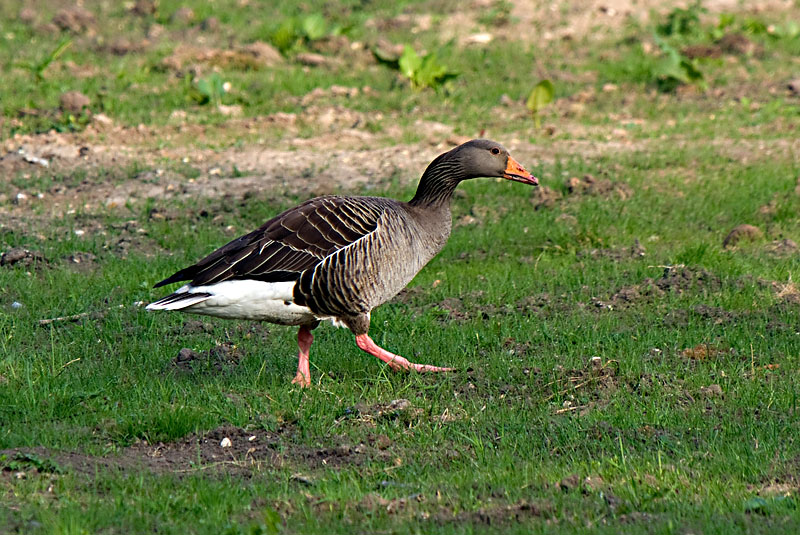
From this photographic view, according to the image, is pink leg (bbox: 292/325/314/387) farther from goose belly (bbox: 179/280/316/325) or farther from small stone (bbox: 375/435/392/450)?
small stone (bbox: 375/435/392/450)

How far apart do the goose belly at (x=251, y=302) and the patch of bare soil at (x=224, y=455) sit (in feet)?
2.94

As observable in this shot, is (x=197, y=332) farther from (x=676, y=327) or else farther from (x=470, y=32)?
(x=470, y=32)

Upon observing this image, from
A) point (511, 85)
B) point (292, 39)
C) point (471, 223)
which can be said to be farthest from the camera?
point (292, 39)

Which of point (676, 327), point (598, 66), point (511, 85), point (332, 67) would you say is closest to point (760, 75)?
point (598, 66)

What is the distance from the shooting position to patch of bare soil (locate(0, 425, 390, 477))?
5777 millimetres

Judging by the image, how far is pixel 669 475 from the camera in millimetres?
5477

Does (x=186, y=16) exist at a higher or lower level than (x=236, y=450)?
higher

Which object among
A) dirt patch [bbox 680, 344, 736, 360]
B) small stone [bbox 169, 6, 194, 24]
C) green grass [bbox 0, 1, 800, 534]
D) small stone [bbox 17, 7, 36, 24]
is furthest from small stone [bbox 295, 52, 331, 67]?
dirt patch [bbox 680, 344, 736, 360]

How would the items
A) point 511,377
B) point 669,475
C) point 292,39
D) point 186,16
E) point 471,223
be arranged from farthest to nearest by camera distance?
point 186,16 < point 292,39 < point 471,223 < point 511,377 < point 669,475

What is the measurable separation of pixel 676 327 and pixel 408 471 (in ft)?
10.5

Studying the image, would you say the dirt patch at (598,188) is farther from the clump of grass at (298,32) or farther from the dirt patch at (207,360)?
the clump of grass at (298,32)

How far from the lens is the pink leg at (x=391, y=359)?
23.7 ft

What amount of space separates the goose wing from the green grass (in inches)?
30.2

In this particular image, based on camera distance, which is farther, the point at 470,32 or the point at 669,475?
the point at 470,32
